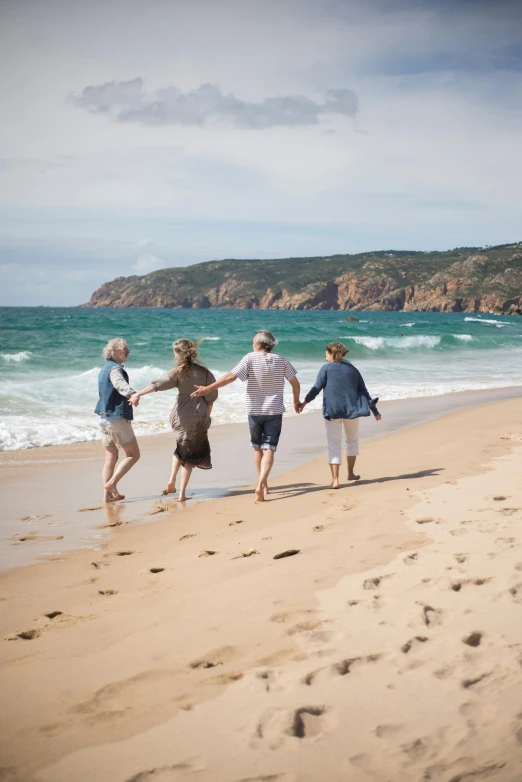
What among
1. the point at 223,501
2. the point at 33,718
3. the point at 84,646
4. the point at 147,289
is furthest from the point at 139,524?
the point at 147,289

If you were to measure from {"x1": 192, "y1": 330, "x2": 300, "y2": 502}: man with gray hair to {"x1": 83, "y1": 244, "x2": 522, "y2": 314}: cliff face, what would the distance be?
11124cm

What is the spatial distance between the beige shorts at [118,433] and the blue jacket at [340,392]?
2008mm

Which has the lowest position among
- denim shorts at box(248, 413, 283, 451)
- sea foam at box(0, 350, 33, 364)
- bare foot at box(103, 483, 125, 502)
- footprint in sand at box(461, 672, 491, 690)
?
bare foot at box(103, 483, 125, 502)

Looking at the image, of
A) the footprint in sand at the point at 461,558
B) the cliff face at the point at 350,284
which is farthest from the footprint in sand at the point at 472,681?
the cliff face at the point at 350,284

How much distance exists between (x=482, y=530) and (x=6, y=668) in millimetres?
3313

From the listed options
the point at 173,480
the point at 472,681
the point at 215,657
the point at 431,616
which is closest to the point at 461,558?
the point at 431,616

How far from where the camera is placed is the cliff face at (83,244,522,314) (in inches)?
4712

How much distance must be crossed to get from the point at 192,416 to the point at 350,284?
13465 cm

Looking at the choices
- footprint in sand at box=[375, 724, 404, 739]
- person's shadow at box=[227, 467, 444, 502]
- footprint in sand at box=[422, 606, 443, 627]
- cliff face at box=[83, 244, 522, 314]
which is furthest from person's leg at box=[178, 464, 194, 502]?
cliff face at box=[83, 244, 522, 314]

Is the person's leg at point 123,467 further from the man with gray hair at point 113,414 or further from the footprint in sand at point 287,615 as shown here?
the footprint in sand at point 287,615

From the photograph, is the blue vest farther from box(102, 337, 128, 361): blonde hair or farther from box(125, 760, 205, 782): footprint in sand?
box(125, 760, 205, 782): footprint in sand

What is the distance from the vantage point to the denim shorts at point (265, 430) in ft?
23.4

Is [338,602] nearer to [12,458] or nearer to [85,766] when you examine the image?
[85,766]

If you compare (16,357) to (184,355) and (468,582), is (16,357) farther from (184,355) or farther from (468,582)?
(468,582)
